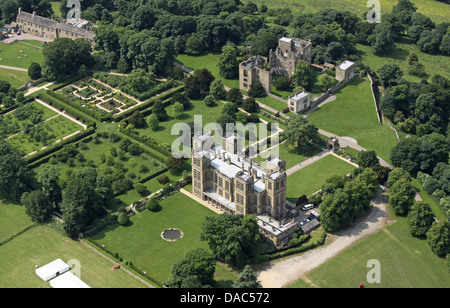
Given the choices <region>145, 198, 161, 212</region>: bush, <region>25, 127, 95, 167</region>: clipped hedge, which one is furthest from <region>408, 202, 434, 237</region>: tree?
<region>25, 127, 95, 167</region>: clipped hedge

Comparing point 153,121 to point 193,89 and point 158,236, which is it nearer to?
point 193,89

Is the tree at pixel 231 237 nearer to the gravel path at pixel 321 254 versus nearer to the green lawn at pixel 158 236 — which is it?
the gravel path at pixel 321 254

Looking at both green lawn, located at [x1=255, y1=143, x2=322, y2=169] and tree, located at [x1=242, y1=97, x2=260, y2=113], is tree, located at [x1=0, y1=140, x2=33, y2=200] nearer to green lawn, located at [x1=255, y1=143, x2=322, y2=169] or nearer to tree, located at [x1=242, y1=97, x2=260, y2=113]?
green lawn, located at [x1=255, y1=143, x2=322, y2=169]

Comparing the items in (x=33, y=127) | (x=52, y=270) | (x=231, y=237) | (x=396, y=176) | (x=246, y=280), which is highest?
(x=396, y=176)

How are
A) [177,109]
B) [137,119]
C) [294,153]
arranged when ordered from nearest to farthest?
[294,153] → [137,119] → [177,109]

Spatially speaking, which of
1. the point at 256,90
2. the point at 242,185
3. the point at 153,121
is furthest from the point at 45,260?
the point at 256,90

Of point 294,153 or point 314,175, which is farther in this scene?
point 294,153

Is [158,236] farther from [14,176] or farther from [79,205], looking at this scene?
[14,176]

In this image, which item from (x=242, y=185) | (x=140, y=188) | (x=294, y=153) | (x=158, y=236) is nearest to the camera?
(x=242, y=185)

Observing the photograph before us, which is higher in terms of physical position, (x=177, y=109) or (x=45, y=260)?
(x=177, y=109)
